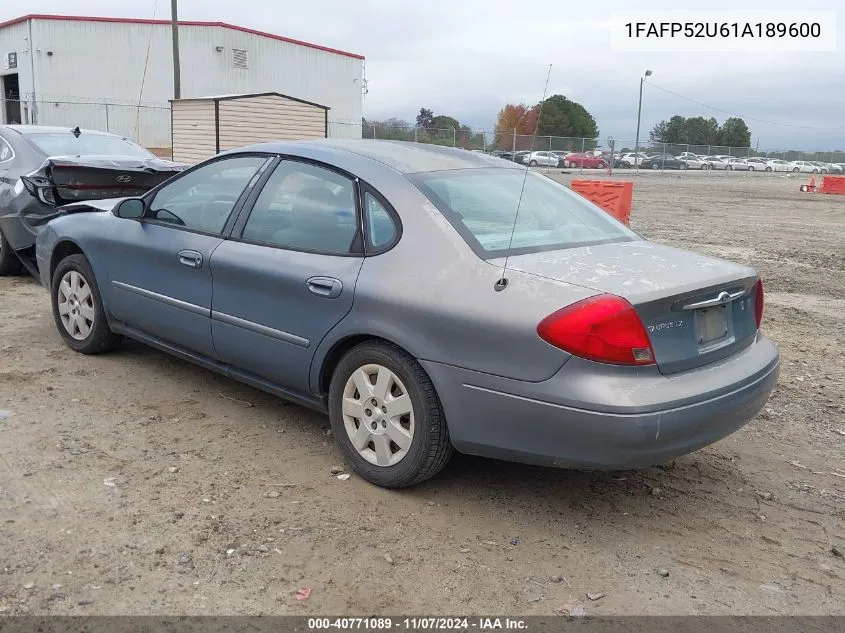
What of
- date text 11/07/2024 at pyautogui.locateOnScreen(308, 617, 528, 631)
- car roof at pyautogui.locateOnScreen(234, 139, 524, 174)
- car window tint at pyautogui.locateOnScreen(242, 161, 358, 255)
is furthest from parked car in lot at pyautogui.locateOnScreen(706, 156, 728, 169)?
date text 11/07/2024 at pyautogui.locateOnScreen(308, 617, 528, 631)

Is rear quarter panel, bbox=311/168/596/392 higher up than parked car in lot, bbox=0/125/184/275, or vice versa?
parked car in lot, bbox=0/125/184/275

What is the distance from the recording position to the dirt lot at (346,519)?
2900 millimetres

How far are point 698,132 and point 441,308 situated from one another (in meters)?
88.9

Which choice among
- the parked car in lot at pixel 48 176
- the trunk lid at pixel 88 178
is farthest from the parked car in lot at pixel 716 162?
the trunk lid at pixel 88 178

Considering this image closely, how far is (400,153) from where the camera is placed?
4.21m

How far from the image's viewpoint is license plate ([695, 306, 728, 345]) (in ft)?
11.1

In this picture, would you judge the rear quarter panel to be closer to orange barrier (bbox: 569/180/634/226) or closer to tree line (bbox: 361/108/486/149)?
orange barrier (bbox: 569/180/634/226)

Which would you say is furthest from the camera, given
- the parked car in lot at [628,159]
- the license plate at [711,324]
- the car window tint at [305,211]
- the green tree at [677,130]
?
the green tree at [677,130]

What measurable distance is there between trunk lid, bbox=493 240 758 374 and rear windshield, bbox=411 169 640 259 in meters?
0.14

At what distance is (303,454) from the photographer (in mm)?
4098

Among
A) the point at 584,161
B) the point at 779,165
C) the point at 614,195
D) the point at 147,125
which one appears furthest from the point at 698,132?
the point at 614,195

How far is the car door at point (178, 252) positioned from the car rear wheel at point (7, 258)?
364cm

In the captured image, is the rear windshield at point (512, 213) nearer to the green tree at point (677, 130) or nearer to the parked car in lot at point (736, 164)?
the parked car in lot at point (736, 164)

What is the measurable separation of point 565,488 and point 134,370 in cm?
301
